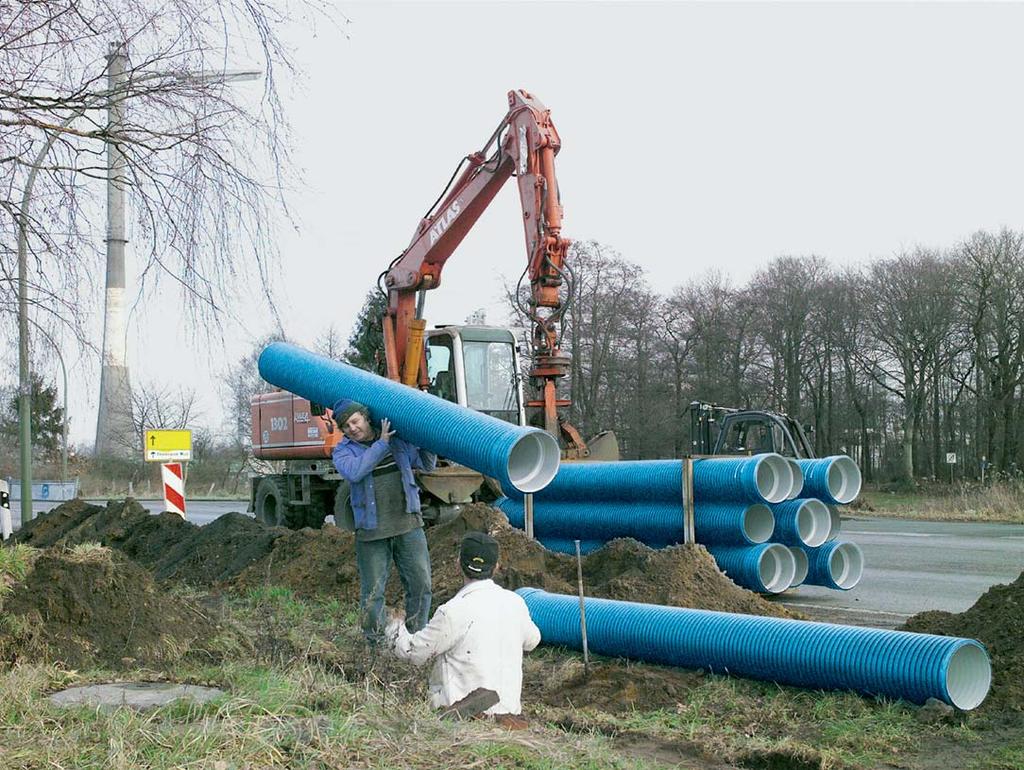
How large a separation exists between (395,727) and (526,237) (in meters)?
11.7

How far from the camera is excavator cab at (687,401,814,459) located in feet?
70.9

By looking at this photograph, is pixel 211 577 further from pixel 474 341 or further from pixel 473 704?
pixel 473 704

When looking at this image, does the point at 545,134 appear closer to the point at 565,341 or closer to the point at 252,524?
the point at 252,524

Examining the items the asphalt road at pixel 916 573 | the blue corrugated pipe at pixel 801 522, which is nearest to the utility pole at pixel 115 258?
the asphalt road at pixel 916 573

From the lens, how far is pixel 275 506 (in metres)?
20.3

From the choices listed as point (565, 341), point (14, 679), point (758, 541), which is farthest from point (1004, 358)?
point (14, 679)

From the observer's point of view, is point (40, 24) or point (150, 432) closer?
point (40, 24)

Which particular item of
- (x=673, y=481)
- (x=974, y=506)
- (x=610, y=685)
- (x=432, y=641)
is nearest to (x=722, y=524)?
(x=673, y=481)

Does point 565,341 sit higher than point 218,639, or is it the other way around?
point 565,341

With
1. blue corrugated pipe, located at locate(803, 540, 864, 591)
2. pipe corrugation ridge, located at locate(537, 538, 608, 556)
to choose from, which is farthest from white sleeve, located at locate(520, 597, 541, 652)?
blue corrugated pipe, located at locate(803, 540, 864, 591)

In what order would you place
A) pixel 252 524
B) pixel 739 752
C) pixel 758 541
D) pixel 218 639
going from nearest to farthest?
1. pixel 739 752
2. pixel 218 639
3. pixel 758 541
4. pixel 252 524

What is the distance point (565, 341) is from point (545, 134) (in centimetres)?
3147

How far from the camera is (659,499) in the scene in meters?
11.8

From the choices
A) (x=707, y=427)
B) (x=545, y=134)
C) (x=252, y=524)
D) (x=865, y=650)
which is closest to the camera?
(x=865, y=650)
